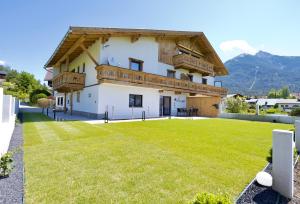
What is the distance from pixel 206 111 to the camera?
24.2m

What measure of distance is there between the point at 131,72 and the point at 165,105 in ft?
24.4

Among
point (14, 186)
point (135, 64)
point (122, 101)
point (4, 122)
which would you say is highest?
point (135, 64)

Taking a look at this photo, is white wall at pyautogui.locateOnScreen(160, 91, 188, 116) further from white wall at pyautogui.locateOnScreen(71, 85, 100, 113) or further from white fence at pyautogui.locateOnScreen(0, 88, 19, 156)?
white fence at pyautogui.locateOnScreen(0, 88, 19, 156)

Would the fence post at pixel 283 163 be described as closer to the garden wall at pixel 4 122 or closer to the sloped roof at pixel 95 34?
the garden wall at pixel 4 122

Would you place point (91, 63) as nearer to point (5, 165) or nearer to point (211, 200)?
point (5, 165)

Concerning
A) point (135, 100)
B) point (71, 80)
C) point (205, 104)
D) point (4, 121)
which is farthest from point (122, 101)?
point (205, 104)

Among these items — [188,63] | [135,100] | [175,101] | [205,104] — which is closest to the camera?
[135,100]

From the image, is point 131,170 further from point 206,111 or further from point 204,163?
point 206,111

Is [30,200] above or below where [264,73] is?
below

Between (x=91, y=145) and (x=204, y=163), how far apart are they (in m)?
3.57

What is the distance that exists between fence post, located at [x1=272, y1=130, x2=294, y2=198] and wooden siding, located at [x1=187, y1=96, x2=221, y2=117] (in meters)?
20.7

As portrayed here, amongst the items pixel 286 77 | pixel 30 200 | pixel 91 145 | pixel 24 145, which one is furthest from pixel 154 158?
pixel 286 77

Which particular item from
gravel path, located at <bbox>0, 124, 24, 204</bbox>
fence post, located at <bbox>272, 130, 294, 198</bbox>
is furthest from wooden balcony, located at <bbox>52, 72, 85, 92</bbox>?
fence post, located at <bbox>272, 130, 294, 198</bbox>

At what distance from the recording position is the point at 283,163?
3311mm
